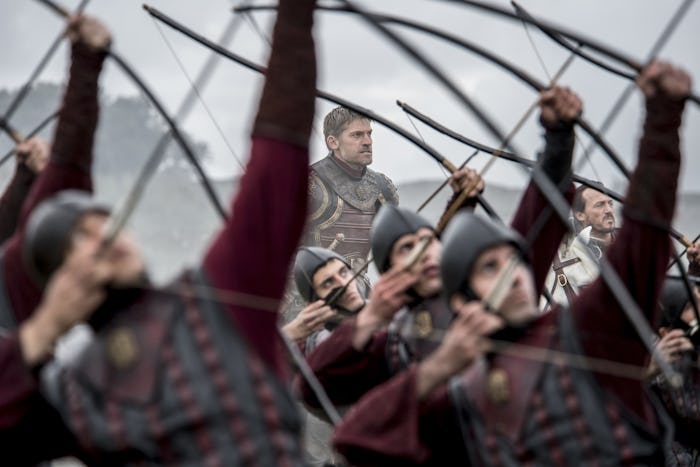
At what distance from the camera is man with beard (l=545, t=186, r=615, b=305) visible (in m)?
8.55

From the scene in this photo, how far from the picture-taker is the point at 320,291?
6211 millimetres

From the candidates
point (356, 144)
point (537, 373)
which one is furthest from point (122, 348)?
point (356, 144)

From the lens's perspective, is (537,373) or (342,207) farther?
(342,207)

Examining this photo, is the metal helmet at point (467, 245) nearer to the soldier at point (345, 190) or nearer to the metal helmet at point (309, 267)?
the metal helmet at point (309, 267)

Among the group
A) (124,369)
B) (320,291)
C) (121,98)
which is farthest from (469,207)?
(124,369)

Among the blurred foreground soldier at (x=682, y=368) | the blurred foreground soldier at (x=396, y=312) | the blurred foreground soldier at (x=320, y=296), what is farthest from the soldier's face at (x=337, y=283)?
the blurred foreground soldier at (x=682, y=368)

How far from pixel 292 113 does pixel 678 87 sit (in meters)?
1.09

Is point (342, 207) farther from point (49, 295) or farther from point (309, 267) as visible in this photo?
point (49, 295)

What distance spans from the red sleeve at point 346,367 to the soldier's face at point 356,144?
3.36m

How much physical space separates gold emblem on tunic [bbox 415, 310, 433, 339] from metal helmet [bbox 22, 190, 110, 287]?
5.40 feet

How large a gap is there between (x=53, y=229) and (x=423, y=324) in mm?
1783

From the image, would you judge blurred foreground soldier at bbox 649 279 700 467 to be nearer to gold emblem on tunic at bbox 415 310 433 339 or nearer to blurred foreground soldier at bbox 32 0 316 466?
gold emblem on tunic at bbox 415 310 433 339

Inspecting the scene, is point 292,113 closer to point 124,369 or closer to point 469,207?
point 124,369

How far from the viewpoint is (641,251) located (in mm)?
4066
